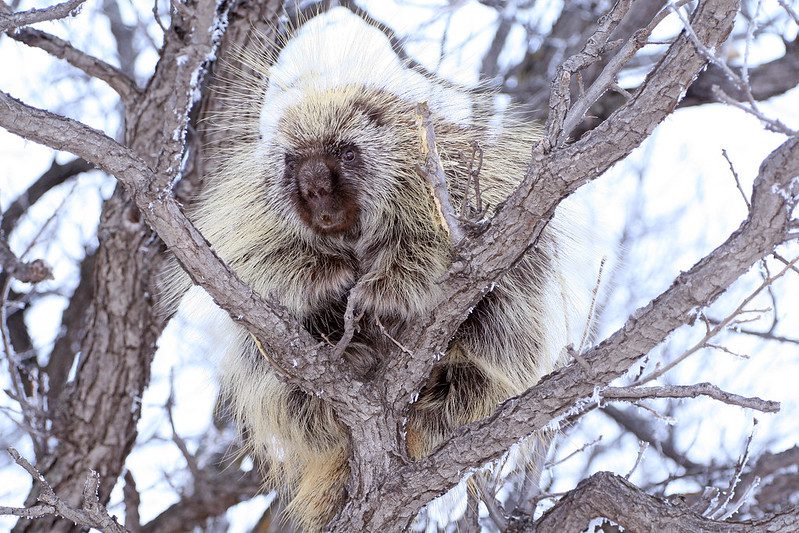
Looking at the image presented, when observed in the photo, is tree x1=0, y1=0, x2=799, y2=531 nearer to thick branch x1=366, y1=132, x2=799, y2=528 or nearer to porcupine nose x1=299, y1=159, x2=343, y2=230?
thick branch x1=366, y1=132, x2=799, y2=528

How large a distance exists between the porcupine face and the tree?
32 cm

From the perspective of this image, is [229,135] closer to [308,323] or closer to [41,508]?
[308,323]

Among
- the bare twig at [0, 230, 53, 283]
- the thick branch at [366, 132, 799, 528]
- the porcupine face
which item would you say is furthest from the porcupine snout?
the bare twig at [0, 230, 53, 283]

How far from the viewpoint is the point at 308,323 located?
2277mm

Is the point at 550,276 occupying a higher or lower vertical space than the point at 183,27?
lower

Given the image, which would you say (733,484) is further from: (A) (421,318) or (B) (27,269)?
(B) (27,269)

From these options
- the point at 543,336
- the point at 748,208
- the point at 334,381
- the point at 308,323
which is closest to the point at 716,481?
Answer: the point at 543,336

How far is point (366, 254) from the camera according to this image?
2.22 m

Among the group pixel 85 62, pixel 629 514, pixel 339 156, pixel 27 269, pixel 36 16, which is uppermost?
pixel 85 62

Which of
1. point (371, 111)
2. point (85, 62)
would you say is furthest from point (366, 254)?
point (85, 62)

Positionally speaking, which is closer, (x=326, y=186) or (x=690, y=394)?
(x=690, y=394)

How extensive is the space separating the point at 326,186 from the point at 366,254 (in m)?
0.24

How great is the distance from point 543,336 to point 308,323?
1.96ft

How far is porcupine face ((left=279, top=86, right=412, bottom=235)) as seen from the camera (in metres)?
2.10
